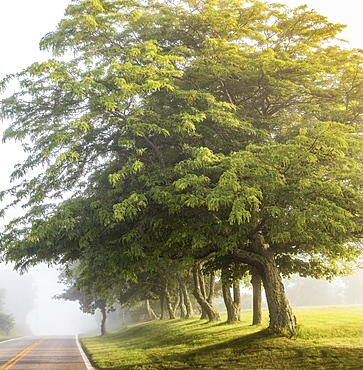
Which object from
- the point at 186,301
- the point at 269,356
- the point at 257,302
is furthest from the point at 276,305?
the point at 186,301

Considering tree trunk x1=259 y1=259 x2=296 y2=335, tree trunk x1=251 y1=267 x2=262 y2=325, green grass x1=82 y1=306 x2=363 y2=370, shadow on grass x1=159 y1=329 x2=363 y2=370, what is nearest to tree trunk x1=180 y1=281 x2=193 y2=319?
tree trunk x1=251 y1=267 x2=262 y2=325

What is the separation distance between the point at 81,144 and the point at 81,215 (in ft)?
9.62

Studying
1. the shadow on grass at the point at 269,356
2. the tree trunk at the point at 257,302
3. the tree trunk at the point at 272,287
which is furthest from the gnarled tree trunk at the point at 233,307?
the shadow on grass at the point at 269,356

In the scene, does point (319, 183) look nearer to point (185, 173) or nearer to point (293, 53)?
point (185, 173)

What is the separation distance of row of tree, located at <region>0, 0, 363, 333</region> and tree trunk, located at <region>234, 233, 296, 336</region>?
49 mm

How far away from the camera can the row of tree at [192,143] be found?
36.8ft

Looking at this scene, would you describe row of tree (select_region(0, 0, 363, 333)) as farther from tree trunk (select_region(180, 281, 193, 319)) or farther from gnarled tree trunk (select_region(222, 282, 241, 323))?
tree trunk (select_region(180, 281, 193, 319))

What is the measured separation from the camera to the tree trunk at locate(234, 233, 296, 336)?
14328 millimetres

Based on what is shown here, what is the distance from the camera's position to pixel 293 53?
16.7 m

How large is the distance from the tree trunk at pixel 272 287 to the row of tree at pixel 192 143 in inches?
1.9

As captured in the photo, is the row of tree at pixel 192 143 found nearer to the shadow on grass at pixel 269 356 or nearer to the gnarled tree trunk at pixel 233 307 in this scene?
the shadow on grass at pixel 269 356

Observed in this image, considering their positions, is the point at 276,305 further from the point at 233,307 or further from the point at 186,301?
the point at 186,301

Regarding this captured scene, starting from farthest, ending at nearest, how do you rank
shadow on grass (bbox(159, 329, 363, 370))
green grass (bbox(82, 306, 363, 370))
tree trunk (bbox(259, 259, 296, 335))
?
tree trunk (bbox(259, 259, 296, 335))
green grass (bbox(82, 306, 363, 370))
shadow on grass (bbox(159, 329, 363, 370))

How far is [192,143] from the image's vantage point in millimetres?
15641
